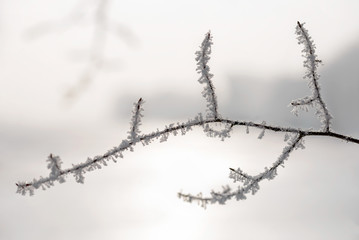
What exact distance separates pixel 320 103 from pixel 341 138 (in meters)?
0.35

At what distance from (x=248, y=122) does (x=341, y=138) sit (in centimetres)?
76

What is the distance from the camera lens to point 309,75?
4191 mm

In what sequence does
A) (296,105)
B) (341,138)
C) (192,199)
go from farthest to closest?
1. (296,105)
2. (341,138)
3. (192,199)

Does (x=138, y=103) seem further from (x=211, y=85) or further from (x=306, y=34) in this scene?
(x=306, y=34)

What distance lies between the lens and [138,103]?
3953 mm

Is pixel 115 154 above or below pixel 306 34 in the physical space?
below

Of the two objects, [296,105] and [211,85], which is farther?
[296,105]

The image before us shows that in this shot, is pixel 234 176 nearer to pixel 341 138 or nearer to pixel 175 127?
pixel 175 127

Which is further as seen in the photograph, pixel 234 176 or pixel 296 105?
pixel 296 105

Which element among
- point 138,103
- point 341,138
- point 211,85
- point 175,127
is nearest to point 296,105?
point 341,138

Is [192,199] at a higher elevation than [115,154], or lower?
lower

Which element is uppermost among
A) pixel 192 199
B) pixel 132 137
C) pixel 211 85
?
pixel 211 85

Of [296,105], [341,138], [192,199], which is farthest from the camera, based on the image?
[296,105]

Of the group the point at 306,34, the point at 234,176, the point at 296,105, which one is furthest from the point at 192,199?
the point at 306,34
